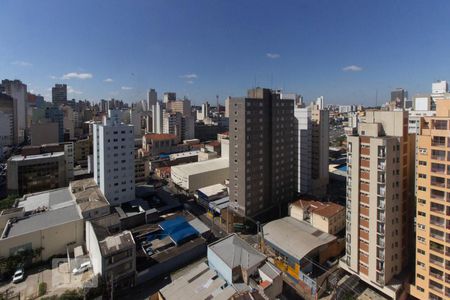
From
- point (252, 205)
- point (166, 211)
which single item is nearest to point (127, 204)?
point (166, 211)

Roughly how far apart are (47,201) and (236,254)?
26.2 m

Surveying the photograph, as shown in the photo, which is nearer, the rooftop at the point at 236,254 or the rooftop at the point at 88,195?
the rooftop at the point at 236,254

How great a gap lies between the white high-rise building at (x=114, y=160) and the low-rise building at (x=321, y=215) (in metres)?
23.1

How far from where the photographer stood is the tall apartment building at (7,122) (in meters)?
75.6

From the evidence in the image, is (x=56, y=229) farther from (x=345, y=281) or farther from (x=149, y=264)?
(x=345, y=281)

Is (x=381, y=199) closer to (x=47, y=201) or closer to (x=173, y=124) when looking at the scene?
(x=47, y=201)

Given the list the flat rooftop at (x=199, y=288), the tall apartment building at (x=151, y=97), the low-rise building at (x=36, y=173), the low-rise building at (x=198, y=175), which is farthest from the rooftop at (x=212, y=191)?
the tall apartment building at (x=151, y=97)

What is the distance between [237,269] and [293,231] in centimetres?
939

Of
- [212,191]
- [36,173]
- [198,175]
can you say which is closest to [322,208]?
[212,191]

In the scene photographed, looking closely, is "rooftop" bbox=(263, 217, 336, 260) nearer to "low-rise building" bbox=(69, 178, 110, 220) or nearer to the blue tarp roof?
the blue tarp roof

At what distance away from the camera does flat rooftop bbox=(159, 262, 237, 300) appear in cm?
1823

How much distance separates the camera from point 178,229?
28.7 m

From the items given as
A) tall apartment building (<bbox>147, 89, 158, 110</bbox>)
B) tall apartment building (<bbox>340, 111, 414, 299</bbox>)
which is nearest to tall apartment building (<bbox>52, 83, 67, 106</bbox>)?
tall apartment building (<bbox>147, 89, 158, 110</bbox>)

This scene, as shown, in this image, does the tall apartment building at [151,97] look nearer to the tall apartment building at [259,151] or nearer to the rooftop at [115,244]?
the tall apartment building at [259,151]
